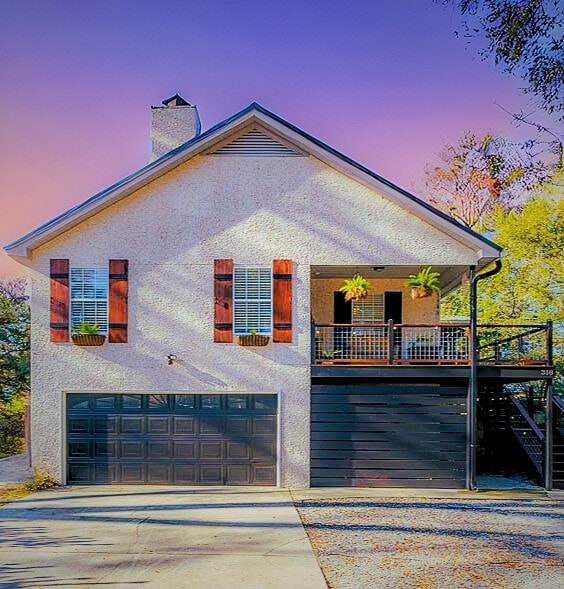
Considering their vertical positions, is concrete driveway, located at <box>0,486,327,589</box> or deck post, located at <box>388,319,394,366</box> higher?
deck post, located at <box>388,319,394,366</box>

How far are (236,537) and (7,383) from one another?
567 inches

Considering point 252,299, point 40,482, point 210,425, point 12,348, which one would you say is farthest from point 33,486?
point 12,348

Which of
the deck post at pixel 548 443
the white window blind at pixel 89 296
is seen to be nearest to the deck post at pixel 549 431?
the deck post at pixel 548 443

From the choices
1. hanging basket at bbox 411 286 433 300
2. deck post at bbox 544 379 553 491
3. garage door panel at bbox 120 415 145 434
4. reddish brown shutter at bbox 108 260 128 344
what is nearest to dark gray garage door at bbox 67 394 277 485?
garage door panel at bbox 120 415 145 434

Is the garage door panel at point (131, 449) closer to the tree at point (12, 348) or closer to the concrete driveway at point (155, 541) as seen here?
the concrete driveway at point (155, 541)

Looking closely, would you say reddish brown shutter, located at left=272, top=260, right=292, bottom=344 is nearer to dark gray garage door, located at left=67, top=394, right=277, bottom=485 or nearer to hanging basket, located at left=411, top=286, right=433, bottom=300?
dark gray garage door, located at left=67, top=394, right=277, bottom=485

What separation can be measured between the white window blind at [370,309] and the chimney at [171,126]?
5781 millimetres

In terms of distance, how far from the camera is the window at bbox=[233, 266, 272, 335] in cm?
1337

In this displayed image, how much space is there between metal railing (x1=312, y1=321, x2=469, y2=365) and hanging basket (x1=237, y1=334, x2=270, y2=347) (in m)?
1.01

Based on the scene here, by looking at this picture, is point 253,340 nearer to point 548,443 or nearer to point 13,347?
point 548,443

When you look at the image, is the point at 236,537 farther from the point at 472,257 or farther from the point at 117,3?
the point at 117,3

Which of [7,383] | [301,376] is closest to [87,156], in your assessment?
[7,383]

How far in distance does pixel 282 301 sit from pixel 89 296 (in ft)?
13.2

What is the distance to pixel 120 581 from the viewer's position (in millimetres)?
7355
